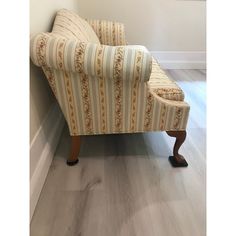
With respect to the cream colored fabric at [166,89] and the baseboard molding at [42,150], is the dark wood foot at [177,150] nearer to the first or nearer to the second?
the cream colored fabric at [166,89]

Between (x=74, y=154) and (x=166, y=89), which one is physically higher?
(x=166, y=89)

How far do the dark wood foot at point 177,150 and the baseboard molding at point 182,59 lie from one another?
2.54m

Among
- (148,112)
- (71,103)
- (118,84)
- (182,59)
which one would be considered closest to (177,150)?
(148,112)

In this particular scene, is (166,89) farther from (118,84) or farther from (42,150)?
(42,150)

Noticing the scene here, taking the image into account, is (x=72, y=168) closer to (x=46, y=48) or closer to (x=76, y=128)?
(x=76, y=128)

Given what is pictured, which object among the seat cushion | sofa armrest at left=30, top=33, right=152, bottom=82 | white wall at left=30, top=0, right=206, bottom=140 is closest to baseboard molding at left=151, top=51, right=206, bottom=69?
white wall at left=30, top=0, right=206, bottom=140

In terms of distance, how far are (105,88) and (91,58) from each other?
0.20 m

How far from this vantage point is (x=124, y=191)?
4.74ft

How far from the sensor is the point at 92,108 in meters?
1.51

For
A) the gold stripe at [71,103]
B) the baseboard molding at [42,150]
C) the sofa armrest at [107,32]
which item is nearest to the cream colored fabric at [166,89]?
the gold stripe at [71,103]

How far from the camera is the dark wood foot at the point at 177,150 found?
165 centimetres

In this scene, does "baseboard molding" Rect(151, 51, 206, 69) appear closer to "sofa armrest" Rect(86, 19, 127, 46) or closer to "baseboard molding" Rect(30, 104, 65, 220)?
"sofa armrest" Rect(86, 19, 127, 46)
